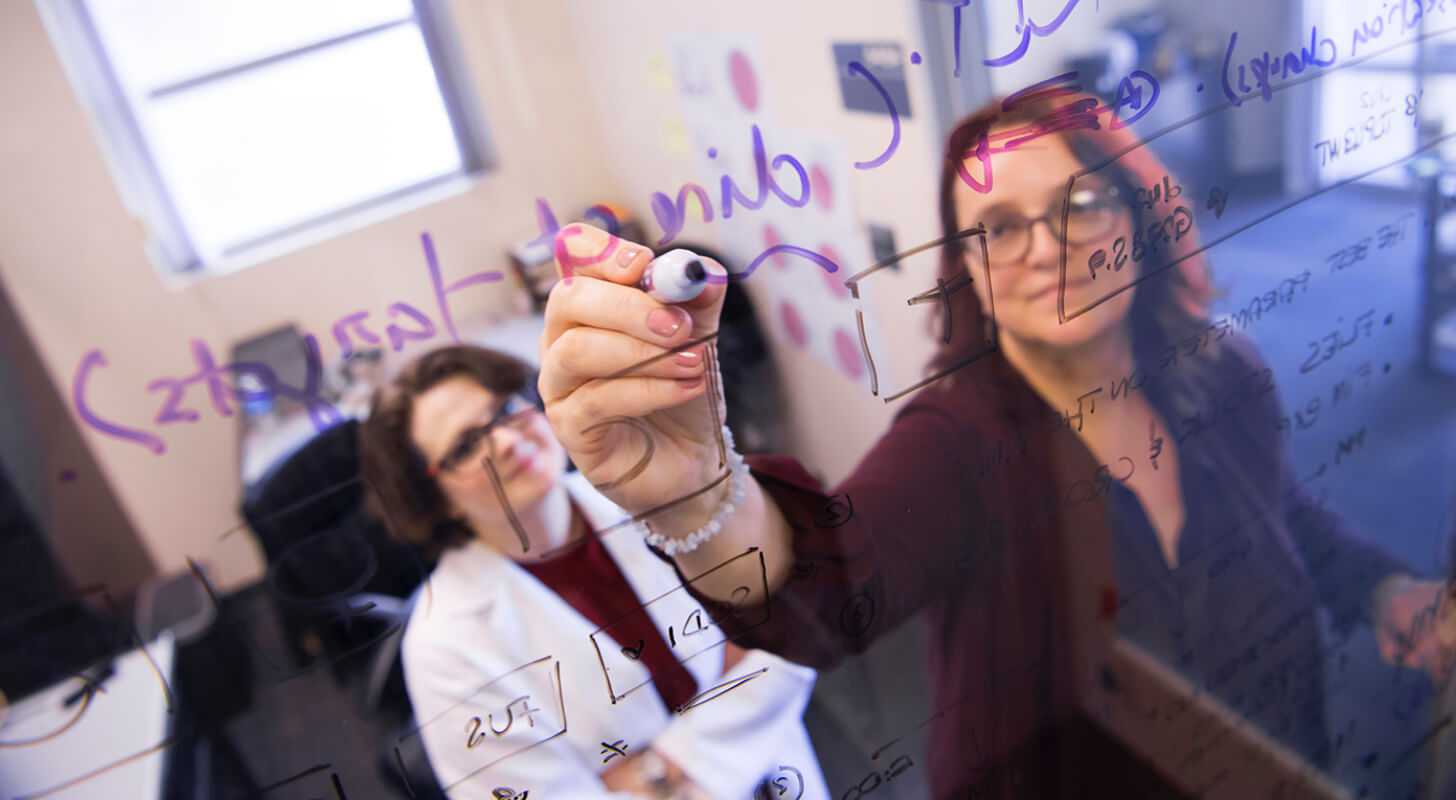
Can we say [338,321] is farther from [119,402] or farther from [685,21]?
[685,21]

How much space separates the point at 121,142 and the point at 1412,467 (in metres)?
0.95

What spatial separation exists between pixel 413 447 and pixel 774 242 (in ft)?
0.61

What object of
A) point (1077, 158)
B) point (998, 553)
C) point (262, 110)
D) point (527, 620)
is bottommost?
point (998, 553)

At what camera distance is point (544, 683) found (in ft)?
1.30

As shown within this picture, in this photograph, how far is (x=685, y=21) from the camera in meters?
0.38

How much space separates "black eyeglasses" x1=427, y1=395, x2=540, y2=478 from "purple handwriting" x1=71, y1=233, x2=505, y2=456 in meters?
0.04

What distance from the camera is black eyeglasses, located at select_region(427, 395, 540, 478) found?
36cm

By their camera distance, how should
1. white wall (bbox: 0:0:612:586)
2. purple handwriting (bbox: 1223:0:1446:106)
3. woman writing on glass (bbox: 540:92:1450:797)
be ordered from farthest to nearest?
purple handwriting (bbox: 1223:0:1446:106) → woman writing on glass (bbox: 540:92:1450:797) → white wall (bbox: 0:0:612:586)

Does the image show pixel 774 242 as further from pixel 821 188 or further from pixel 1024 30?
pixel 1024 30

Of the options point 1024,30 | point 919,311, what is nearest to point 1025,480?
point 919,311

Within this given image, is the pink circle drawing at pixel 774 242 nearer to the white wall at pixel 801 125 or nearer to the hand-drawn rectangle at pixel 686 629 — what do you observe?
the white wall at pixel 801 125

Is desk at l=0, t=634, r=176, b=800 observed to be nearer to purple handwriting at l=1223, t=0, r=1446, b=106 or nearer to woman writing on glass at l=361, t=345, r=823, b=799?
woman writing on glass at l=361, t=345, r=823, b=799

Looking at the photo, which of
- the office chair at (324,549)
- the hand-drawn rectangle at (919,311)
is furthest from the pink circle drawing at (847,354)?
the office chair at (324,549)

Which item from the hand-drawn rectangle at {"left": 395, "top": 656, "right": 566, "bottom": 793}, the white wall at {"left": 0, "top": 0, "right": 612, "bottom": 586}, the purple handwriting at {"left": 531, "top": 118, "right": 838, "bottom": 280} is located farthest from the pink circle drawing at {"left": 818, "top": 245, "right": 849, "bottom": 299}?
the hand-drawn rectangle at {"left": 395, "top": 656, "right": 566, "bottom": 793}
